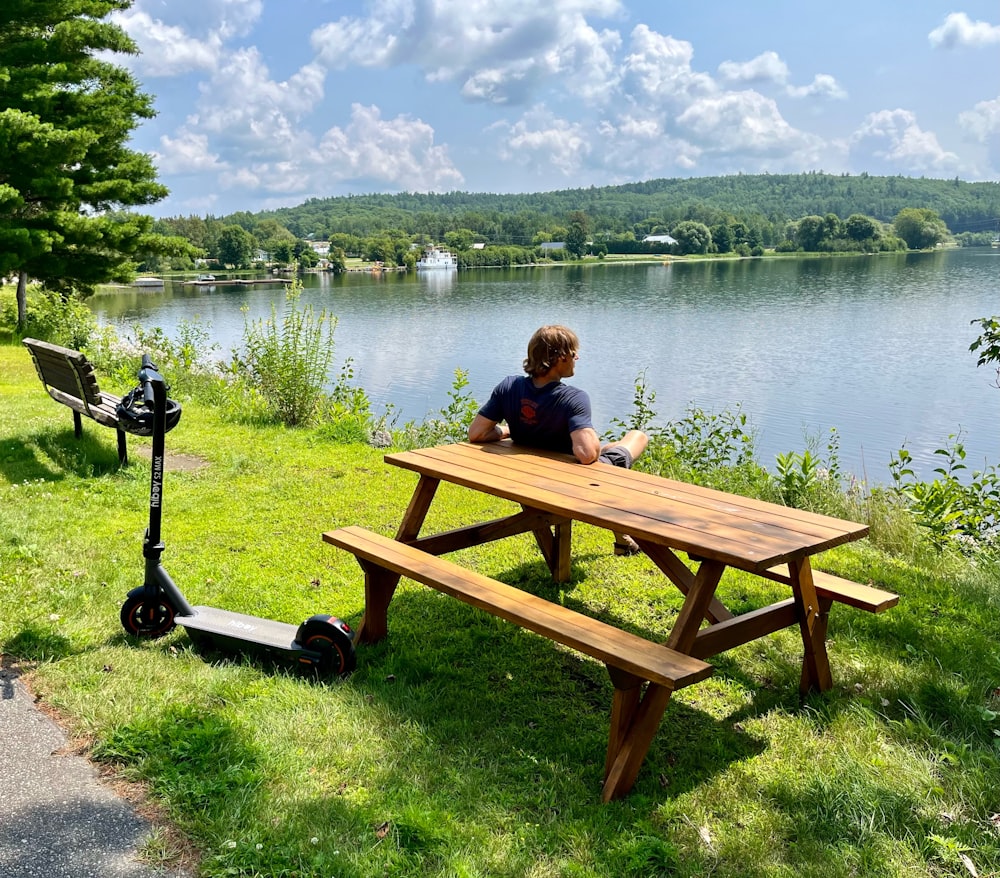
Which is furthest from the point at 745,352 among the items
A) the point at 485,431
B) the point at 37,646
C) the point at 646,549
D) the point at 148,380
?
the point at 37,646

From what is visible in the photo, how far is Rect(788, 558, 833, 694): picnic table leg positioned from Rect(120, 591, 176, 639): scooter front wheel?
9.74 feet

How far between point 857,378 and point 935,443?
20.0 ft

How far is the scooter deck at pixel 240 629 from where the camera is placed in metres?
3.79

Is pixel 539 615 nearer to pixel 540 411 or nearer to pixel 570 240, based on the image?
pixel 540 411

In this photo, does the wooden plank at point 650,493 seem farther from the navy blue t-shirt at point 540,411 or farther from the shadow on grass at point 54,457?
the shadow on grass at point 54,457

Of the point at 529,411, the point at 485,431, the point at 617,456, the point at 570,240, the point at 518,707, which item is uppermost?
the point at 570,240

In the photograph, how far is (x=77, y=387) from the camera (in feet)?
24.2

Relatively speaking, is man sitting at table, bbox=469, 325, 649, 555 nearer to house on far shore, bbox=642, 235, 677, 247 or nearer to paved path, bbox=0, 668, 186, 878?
paved path, bbox=0, 668, 186, 878

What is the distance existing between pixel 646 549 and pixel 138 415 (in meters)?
4.02

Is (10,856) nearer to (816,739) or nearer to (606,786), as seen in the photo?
(606,786)

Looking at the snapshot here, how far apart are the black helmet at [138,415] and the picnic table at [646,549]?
4.72 feet

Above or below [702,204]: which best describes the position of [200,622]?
below

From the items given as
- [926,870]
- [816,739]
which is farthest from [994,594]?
[926,870]

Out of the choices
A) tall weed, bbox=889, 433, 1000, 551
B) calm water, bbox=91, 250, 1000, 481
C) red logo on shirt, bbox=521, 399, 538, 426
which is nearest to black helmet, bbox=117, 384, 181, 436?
red logo on shirt, bbox=521, 399, 538, 426
